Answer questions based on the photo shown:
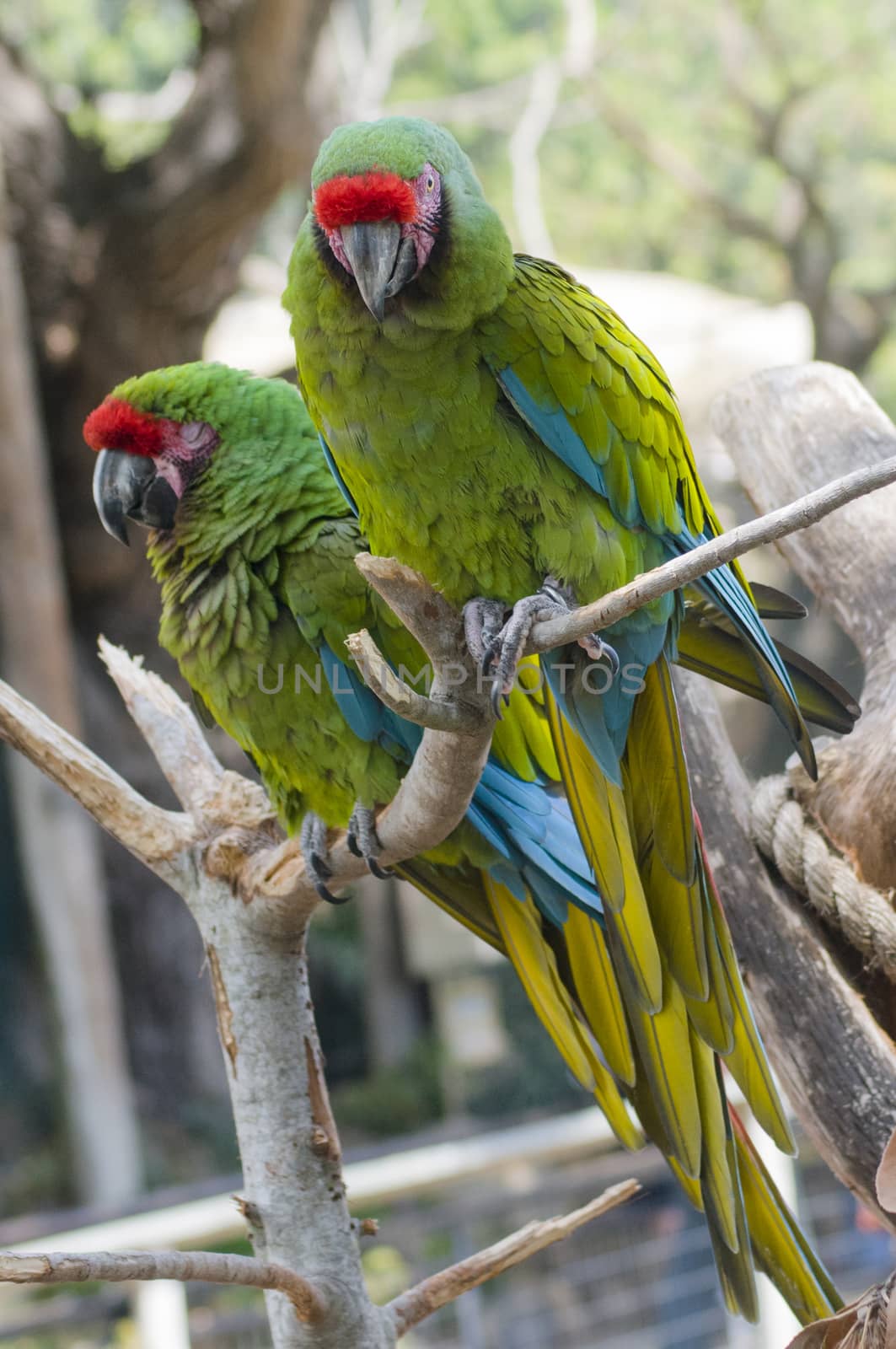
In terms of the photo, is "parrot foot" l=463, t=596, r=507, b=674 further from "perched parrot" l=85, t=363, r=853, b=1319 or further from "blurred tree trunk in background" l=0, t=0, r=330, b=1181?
"blurred tree trunk in background" l=0, t=0, r=330, b=1181

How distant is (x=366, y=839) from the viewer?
3.47ft

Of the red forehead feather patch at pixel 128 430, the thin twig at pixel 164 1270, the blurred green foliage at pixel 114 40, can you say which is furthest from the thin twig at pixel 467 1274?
→ the blurred green foliage at pixel 114 40

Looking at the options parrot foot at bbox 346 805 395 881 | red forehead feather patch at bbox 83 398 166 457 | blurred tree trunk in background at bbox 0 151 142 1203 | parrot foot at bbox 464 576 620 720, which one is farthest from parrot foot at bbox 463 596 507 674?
blurred tree trunk in background at bbox 0 151 142 1203

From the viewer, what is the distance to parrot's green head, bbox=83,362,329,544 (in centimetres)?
120

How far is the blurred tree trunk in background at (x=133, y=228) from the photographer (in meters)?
2.90

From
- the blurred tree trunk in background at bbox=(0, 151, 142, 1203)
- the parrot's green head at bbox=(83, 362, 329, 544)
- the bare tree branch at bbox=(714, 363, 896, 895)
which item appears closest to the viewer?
the bare tree branch at bbox=(714, 363, 896, 895)

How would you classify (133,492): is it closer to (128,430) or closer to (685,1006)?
(128,430)

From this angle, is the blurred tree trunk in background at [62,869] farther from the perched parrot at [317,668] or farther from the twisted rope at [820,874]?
the twisted rope at [820,874]

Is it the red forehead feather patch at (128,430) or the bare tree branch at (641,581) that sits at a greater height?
the red forehead feather patch at (128,430)

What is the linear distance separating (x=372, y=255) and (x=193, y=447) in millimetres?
434

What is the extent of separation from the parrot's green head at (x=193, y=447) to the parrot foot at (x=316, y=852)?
1.02ft

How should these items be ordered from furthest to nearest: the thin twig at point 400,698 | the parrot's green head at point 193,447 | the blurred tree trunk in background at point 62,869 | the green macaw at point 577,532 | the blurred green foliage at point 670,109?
the blurred green foliage at point 670,109 < the blurred tree trunk in background at point 62,869 < the parrot's green head at point 193,447 < the green macaw at point 577,532 < the thin twig at point 400,698

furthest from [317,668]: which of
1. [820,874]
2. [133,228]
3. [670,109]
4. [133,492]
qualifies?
[670,109]

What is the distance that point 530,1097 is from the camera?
14.5 ft
